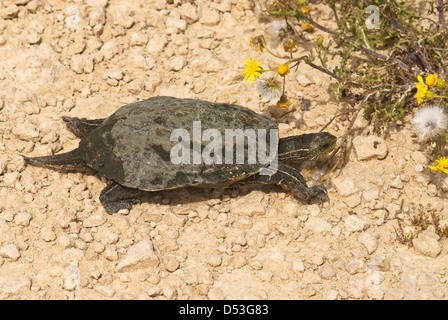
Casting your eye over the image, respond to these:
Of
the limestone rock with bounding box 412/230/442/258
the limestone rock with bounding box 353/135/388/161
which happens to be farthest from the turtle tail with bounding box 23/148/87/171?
the limestone rock with bounding box 412/230/442/258

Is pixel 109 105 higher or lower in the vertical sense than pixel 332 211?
higher

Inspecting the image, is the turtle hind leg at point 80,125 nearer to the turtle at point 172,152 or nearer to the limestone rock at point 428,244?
the turtle at point 172,152

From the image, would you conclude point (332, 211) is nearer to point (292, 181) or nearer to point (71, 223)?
point (292, 181)

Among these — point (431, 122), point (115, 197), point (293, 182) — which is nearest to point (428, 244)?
point (431, 122)

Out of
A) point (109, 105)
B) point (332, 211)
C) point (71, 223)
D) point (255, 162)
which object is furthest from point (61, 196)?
point (332, 211)

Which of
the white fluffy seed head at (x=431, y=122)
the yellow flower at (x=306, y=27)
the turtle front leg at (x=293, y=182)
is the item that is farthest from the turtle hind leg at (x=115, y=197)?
→ the yellow flower at (x=306, y=27)

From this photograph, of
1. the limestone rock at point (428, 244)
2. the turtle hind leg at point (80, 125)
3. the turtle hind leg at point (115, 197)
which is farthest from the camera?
the turtle hind leg at point (80, 125)
